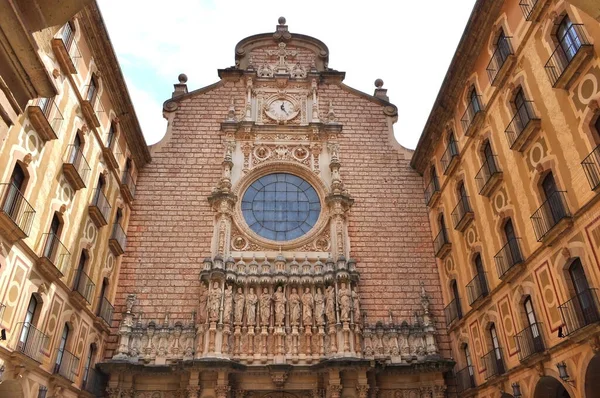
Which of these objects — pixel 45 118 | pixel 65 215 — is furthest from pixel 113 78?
pixel 65 215

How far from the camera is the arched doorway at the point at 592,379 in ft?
33.2

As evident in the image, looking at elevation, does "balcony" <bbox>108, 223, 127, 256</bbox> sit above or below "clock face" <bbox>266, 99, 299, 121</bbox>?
below

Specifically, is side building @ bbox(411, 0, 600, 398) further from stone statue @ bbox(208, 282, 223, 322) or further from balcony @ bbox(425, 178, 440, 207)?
stone statue @ bbox(208, 282, 223, 322)

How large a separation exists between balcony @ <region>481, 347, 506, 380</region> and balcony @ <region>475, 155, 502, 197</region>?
4818mm

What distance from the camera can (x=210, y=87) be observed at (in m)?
24.2

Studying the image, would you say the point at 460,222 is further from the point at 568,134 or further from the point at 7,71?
the point at 7,71

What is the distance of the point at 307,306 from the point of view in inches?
722

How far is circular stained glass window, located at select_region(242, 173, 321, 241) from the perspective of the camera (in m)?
21.0

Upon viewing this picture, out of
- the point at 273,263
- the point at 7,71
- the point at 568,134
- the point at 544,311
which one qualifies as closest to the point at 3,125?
the point at 7,71

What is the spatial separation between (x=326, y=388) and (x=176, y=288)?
273 inches

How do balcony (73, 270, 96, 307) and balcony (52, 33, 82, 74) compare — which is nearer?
balcony (52, 33, 82, 74)

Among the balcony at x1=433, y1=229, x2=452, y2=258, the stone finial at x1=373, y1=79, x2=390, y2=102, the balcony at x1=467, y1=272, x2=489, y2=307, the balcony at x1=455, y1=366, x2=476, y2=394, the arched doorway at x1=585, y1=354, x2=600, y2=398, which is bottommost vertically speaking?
the arched doorway at x1=585, y1=354, x2=600, y2=398

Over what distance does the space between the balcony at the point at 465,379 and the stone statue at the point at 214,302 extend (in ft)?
29.1

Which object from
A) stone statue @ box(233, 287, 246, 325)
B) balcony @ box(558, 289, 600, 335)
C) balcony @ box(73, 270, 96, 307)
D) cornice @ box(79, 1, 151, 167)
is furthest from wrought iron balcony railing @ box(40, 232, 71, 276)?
balcony @ box(558, 289, 600, 335)
